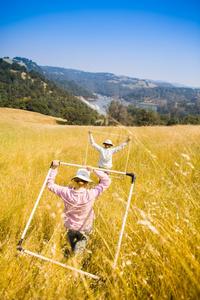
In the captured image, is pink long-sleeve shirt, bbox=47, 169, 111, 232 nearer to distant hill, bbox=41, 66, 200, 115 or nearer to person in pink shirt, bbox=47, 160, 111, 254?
person in pink shirt, bbox=47, 160, 111, 254

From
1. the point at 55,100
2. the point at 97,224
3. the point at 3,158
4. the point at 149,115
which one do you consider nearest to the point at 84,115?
the point at 149,115

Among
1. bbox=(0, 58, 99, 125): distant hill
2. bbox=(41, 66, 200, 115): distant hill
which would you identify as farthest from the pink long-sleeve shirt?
bbox=(0, 58, 99, 125): distant hill

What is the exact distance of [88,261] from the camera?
3.56 meters

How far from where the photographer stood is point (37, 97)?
119 metres

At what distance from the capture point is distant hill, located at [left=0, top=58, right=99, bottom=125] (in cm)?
9044

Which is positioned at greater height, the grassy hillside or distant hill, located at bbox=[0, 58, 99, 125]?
the grassy hillside

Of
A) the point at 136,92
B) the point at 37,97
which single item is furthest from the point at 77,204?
the point at 37,97

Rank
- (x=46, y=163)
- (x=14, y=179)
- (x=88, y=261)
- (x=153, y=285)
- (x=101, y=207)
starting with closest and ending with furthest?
(x=153, y=285) → (x=88, y=261) → (x=101, y=207) → (x=14, y=179) → (x=46, y=163)

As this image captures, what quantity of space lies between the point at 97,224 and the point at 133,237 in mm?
1188

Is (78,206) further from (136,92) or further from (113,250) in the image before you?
(136,92)

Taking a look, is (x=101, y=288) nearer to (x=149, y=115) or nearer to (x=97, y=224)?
(x=97, y=224)

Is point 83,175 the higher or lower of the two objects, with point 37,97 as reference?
higher

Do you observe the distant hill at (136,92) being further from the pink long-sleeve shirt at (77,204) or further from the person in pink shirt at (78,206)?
the pink long-sleeve shirt at (77,204)

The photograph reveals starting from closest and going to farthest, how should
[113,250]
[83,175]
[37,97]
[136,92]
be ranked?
[113,250], [83,175], [136,92], [37,97]
